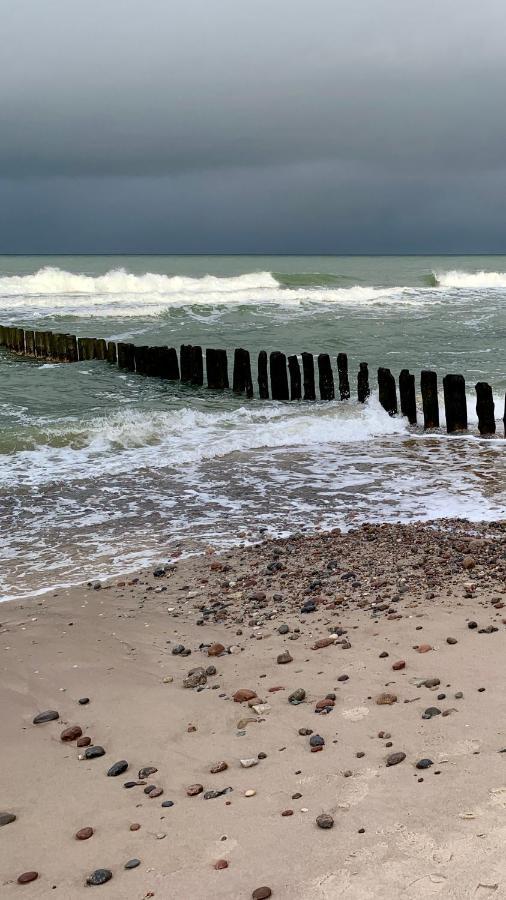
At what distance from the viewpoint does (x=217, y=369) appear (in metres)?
17.6

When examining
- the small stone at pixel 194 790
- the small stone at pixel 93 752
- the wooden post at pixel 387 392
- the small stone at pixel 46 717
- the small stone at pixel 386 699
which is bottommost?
the small stone at pixel 46 717

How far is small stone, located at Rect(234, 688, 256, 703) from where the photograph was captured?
4242 mm

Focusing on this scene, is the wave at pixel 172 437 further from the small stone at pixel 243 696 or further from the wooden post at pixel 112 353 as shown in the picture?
the wooden post at pixel 112 353

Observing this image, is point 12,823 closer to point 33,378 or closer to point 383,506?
point 383,506

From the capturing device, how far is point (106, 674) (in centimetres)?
472

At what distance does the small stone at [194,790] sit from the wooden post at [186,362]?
1526 centimetres

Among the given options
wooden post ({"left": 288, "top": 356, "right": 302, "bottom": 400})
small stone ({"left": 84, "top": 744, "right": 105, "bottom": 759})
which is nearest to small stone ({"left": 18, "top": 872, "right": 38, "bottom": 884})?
small stone ({"left": 84, "top": 744, "right": 105, "bottom": 759})

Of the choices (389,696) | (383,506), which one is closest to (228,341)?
(383,506)

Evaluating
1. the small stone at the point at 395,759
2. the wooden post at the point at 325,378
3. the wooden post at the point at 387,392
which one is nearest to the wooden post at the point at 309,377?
the wooden post at the point at 325,378

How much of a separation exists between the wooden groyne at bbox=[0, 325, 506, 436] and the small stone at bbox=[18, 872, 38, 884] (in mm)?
10595

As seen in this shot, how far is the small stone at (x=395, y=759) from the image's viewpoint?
3.35 metres

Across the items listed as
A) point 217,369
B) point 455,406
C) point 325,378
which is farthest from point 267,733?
point 217,369

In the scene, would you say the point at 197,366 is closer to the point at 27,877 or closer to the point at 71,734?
the point at 71,734

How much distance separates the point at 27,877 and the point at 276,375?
13.8 m
